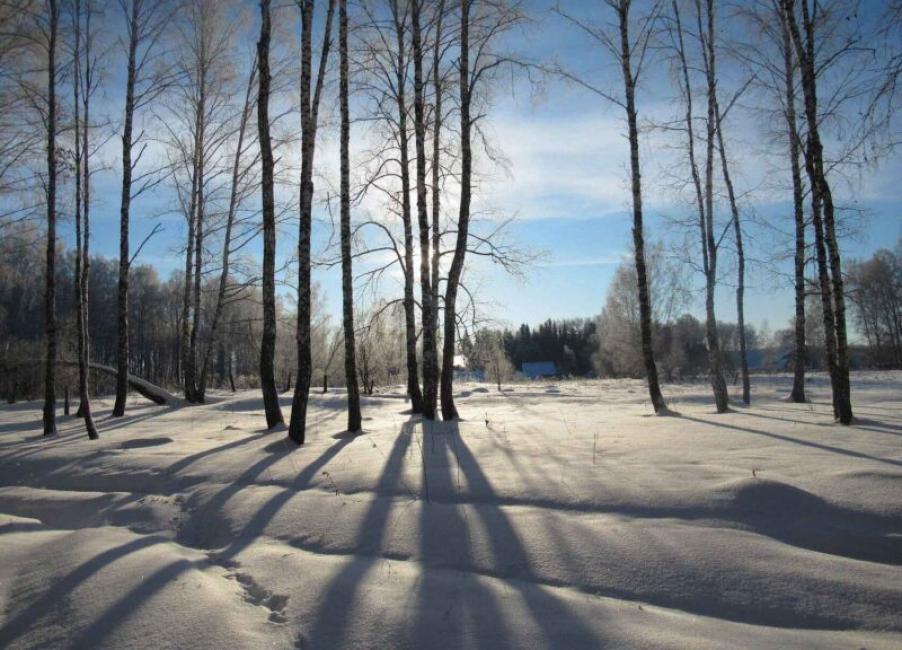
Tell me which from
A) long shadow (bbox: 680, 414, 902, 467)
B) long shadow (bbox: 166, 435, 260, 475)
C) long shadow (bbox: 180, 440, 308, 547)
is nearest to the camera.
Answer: long shadow (bbox: 180, 440, 308, 547)

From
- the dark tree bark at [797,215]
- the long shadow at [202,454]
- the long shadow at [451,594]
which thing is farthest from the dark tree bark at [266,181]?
the dark tree bark at [797,215]

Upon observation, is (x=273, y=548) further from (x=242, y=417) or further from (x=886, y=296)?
(x=886, y=296)

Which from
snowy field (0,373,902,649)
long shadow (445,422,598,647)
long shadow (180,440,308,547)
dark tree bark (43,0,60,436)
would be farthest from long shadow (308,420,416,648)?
dark tree bark (43,0,60,436)

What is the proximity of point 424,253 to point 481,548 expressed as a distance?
26.1 feet

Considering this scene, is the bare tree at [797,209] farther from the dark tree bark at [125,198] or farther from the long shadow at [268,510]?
the dark tree bark at [125,198]

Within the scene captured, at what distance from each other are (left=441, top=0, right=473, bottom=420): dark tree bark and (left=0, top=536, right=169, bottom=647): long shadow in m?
6.24

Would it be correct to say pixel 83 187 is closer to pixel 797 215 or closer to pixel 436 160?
pixel 436 160

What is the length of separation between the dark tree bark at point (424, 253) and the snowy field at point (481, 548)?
3607mm

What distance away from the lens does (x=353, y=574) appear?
3201 mm

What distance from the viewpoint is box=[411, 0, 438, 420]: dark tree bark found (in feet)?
31.5

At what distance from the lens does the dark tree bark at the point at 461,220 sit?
9336mm

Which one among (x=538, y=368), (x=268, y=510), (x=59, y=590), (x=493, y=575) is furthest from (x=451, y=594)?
(x=538, y=368)

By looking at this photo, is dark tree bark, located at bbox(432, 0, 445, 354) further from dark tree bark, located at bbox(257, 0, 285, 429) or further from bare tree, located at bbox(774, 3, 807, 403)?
bare tree, located at bbox(774, 3, 807, 403)

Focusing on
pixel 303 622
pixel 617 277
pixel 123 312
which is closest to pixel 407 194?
pixel 123 312
